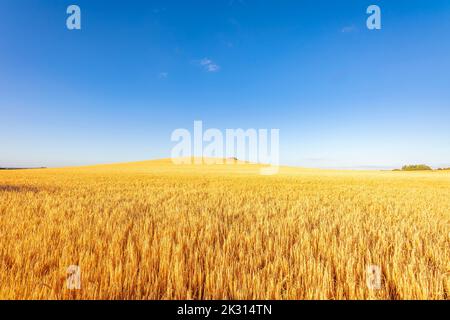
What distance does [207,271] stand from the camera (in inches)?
86.0

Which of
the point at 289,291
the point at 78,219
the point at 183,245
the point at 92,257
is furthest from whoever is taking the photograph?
the point at 78,219
